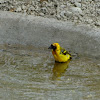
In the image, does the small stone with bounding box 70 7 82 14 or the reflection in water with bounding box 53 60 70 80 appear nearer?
the reflection in water with bounding box 53 60 70 80

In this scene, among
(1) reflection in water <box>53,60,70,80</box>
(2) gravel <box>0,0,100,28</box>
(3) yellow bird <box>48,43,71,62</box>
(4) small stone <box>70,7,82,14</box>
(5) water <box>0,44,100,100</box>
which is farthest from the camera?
(4) small stone <box>70,7,82,14</box>

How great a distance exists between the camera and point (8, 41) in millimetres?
9586

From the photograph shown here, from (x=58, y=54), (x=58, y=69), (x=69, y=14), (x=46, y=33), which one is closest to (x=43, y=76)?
(x=58, y=69)

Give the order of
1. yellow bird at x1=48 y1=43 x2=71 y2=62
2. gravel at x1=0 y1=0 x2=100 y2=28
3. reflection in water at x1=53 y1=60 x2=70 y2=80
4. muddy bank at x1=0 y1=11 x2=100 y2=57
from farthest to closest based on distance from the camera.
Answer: gravel at x1=0 y1=0 x2=100 y2=28
muddy bank at x1=0 y1=11 x2=100 y2=57
yellow bird at x1=48 y1=43 x2=71 y2=62
reflection in water at x1=53 y1=60 x2=70 y2=80

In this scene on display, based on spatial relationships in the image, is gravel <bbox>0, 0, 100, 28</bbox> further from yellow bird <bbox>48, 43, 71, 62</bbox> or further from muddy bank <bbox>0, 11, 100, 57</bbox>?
yellow bird <bbox>48, 43, 71, 62</bbox>

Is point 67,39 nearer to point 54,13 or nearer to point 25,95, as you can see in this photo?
point 54,13

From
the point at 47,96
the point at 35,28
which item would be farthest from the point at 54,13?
the point at 47,96

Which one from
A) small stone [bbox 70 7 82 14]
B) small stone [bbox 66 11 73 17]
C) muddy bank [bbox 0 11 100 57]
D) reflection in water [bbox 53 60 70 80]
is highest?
small stone [bbox 70 7 82 14]

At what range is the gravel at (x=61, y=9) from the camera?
9.73 metres

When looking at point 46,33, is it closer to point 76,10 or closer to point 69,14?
point 69,14

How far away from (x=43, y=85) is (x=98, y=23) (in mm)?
3238

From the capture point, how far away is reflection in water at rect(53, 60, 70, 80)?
7.69 m

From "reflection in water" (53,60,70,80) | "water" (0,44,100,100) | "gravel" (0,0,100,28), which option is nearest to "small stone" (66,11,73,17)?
"gravel" (0,0,100,28)

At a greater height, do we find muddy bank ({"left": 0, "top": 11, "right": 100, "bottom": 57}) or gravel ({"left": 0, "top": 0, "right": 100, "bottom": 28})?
gravel ({"left": 0, "top": 0, "right": 100, "bottom": 28})
